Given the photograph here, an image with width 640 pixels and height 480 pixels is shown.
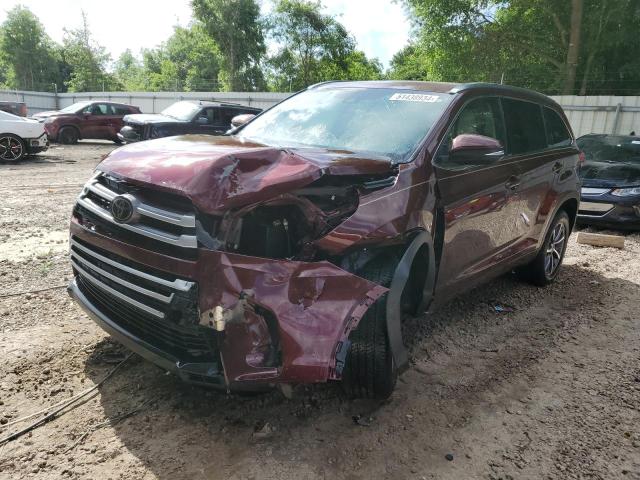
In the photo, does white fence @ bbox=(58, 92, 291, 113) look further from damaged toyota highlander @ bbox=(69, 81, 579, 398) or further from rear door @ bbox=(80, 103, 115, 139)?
damaged toyota highlander @ bbox=(69, 81, 579, 398)

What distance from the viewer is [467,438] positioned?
8.96ft

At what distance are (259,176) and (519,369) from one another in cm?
233

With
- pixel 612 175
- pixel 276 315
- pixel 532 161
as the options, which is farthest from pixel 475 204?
pixel 612 175

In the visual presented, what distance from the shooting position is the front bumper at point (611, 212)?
25.1ft

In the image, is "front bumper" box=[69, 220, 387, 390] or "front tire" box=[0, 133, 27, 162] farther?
"front tire" box=[0, 133, 27, 162]

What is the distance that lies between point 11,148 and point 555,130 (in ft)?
40.9

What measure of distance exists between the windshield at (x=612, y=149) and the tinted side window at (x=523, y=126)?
4.77 meters

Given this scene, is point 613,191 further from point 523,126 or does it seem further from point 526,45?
point 526,45

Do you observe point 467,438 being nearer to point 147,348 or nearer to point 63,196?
point 147,348

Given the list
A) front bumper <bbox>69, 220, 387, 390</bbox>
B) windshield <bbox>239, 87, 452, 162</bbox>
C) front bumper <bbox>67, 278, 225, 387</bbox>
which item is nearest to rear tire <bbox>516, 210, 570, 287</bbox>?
windshield <bbox>239, 87, 452, 162</bbox>

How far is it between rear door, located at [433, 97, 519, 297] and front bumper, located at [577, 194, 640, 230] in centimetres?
445

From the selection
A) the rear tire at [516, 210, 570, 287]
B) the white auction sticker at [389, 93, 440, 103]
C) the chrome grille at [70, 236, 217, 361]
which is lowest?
the rear tire at [516, 210, 570, 287]

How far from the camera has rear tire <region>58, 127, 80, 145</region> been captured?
1816 centimetres

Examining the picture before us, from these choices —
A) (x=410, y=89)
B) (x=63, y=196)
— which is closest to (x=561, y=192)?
(x=410, y=89)
